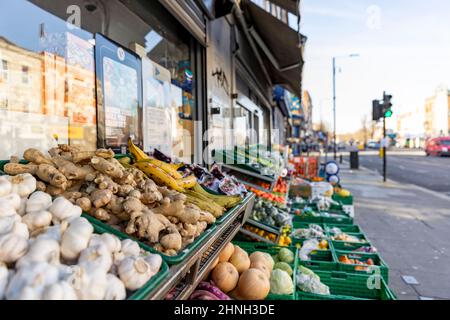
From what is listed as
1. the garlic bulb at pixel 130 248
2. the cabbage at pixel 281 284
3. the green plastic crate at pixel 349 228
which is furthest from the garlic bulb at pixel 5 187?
the green plastic crate at pixel 349 228

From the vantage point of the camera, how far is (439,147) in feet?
119

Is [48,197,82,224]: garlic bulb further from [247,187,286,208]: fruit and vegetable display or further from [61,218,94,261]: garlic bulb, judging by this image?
[247,187,286,208]: fruit and vegetable display

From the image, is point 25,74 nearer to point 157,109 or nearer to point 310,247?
point 157,109

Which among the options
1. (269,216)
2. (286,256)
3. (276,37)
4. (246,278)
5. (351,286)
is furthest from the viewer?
(276,37)

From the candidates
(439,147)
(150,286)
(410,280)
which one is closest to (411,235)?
(410,280)

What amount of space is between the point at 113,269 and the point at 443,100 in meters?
77.1

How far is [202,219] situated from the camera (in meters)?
1.78

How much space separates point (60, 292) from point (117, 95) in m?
2.36

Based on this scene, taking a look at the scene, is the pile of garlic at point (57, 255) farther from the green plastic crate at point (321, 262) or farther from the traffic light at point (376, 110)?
the traffic light at point (376, 110)

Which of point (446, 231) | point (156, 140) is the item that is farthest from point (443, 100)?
point (156, 140)

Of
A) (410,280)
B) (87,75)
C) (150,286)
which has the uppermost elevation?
(87,75)

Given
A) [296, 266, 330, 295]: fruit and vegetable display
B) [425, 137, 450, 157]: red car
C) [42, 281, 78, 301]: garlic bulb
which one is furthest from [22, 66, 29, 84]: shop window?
[425, 137, 450, 157]: red car

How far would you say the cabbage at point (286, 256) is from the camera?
3447 millimetres

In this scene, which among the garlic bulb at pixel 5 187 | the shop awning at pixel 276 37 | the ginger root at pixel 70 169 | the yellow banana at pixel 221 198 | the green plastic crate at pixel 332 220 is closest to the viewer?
the garlic bulb at pixel 5 187
